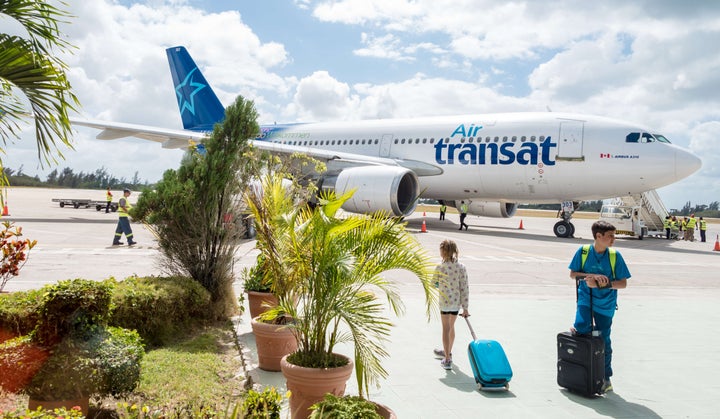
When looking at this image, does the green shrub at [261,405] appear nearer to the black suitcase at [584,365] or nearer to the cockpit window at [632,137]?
the black suitcase at [584,365]

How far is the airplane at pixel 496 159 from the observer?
16875 millimetres

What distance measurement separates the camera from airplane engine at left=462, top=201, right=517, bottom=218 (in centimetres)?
2378

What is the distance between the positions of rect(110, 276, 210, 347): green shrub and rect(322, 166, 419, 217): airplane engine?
36.1 feet

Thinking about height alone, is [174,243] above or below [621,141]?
below

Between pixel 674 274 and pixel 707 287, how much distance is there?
147 centimetres

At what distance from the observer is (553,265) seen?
1248 cm

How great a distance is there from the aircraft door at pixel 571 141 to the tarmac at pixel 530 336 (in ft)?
15.2

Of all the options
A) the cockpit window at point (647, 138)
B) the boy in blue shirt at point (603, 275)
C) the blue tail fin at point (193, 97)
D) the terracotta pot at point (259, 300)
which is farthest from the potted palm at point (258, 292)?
the blue tail fin at point (193, 97)

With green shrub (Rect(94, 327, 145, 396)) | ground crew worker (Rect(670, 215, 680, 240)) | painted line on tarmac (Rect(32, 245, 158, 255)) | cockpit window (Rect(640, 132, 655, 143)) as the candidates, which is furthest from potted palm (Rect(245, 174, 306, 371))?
ground crew worker (Rect(670, 215, 680, 240))

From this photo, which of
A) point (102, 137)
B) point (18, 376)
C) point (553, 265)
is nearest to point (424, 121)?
point (553, 265)

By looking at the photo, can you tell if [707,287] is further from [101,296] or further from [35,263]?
[35,263]

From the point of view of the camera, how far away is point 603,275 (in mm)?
4488

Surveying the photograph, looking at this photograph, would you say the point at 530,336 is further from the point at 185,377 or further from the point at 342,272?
the point at 185,377

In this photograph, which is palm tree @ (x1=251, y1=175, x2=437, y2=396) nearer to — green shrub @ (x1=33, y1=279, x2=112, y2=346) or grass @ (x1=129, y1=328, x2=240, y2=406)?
grass @ (x1=129, y1=328, x2=240, y2=406)
